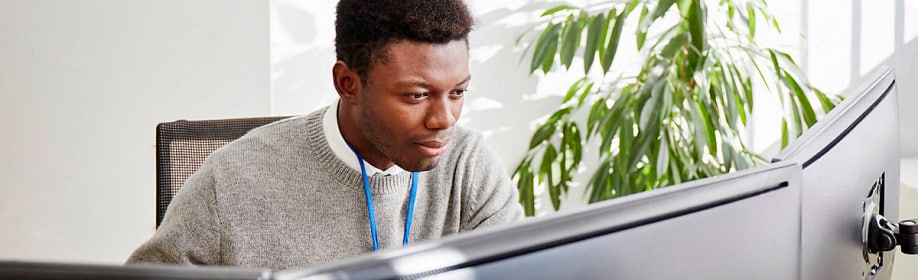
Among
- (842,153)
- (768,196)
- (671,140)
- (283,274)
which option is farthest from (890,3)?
(283,274)

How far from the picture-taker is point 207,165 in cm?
118

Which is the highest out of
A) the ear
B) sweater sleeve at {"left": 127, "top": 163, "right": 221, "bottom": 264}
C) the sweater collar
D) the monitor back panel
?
the ear

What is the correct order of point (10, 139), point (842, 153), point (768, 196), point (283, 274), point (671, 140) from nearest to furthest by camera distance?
point (283, 274) < point (768, 196) < point (842, 153) < point (671, 140) < point (10, 139)

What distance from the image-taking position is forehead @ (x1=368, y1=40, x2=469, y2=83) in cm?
108

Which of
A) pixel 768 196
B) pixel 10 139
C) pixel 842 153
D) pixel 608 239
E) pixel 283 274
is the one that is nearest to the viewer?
pixel 283 274

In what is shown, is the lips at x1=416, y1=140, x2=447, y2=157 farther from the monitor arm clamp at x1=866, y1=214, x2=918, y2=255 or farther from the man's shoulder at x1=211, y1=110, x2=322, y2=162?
the monitor arm clamp at x1=866, y1=214, x2=918, y2=255

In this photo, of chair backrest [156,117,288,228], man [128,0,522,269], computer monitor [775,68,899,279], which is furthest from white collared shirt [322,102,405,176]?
computer monitor [775,68,899,279]

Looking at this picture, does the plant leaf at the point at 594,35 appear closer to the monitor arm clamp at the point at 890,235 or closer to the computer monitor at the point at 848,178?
the computer monitor at the point at 848,178

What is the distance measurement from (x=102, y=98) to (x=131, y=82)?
9cm

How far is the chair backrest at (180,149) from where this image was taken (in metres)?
1.53

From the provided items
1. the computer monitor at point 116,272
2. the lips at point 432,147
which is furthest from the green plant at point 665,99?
the computer monitor at point 116,272

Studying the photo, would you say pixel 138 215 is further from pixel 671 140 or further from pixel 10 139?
pixel 671 140

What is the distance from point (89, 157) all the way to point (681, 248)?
231 cm

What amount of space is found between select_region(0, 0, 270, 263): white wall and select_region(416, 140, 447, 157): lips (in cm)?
147
